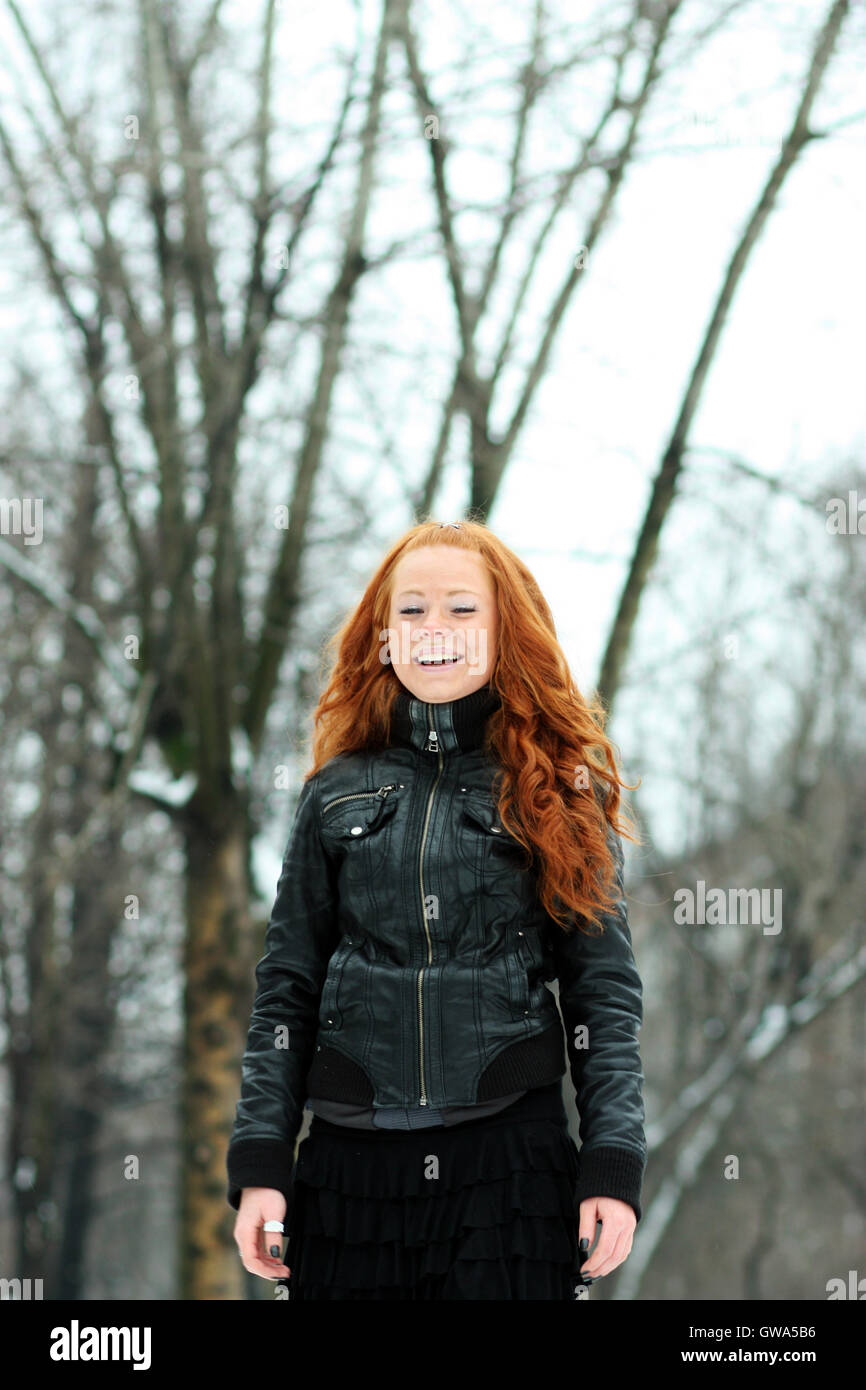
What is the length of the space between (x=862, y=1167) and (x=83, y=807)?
877 cm

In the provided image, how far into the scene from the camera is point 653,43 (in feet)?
19.0

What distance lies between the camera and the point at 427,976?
2240mm

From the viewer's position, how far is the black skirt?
220 centimetres

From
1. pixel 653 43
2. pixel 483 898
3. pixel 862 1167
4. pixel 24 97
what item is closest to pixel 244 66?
pixel 24 97

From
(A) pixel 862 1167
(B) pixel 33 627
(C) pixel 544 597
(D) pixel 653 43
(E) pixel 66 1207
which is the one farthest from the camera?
(E) pixel 66 1207

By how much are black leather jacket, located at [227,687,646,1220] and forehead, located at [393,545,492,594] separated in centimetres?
22

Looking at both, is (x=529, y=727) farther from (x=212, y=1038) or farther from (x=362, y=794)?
(x=212, y=1038)

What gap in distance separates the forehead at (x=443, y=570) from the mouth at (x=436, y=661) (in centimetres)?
13

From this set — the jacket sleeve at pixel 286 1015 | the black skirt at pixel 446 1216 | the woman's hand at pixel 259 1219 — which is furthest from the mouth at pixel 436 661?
the woman's hand at pixel 259 1219

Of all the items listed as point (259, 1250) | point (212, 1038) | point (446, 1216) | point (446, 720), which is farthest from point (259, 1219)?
point (212, 1038)

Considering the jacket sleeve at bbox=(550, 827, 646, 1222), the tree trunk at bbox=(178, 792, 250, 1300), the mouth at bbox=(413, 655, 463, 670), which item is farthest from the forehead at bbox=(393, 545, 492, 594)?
the tree trunk at bbox=(178, 792, 250, 1300)

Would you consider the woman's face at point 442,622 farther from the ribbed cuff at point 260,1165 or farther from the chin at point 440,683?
the ribbed cuff at point 260,1165

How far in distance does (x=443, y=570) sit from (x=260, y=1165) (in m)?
1.01
